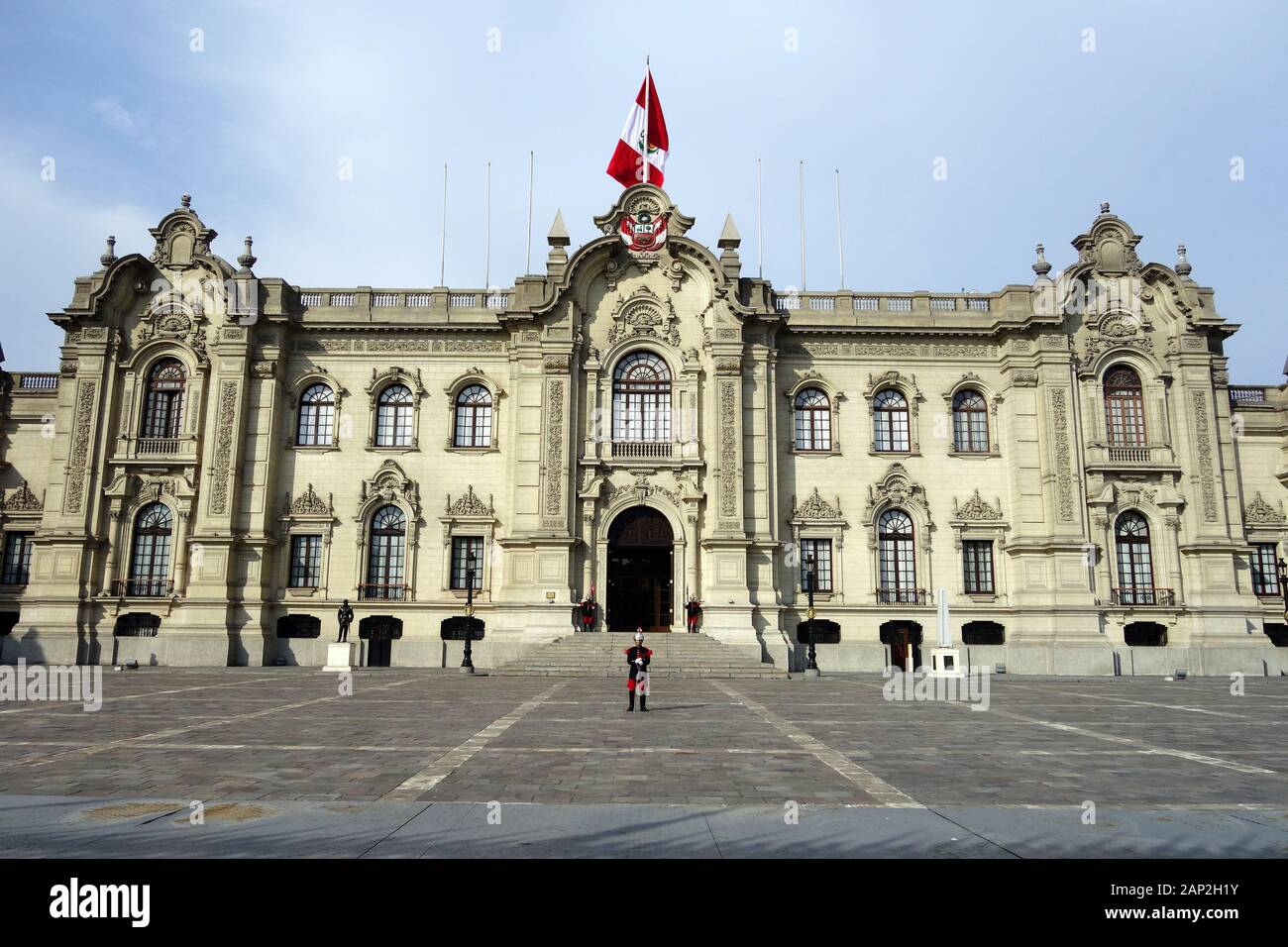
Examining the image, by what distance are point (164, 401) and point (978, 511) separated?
32.7m

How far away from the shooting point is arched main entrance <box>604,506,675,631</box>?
33438 millimetres

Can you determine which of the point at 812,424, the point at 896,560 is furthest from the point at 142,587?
the point at 896,560

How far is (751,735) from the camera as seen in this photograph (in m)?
14.0

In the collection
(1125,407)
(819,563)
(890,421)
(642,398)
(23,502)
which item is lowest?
(819,563)

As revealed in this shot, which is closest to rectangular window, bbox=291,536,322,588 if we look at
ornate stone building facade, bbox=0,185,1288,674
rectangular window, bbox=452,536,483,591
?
ornate stone building facade, bbox=0,185,1288,674

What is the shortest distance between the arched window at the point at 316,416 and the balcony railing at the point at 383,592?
19.9 ft

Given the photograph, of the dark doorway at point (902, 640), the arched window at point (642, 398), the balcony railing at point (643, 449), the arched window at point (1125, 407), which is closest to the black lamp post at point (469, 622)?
the balcony railing at point (643, 449)

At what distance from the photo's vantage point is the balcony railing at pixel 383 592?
33344mm

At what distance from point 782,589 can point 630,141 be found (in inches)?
757

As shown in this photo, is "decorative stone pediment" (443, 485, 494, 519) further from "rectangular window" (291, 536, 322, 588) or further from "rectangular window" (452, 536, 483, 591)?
"rectangular window" (291, 536, 322, 588)

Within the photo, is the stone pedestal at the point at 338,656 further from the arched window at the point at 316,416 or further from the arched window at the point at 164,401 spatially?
the arched window at the point at 164,401

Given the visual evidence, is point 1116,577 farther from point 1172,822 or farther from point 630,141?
point 1172,822

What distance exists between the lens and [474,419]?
34969 millimetres

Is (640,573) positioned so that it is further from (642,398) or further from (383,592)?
(383,592)
